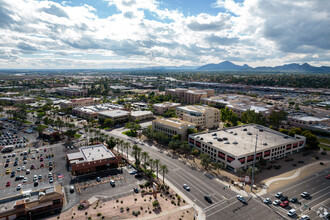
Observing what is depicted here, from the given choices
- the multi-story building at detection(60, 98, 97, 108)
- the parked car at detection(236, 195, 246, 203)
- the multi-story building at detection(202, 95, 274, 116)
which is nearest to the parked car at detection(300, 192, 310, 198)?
the parked car at detection(236, 195, 246, 203)

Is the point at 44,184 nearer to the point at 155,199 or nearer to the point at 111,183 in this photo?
the point at 111,183

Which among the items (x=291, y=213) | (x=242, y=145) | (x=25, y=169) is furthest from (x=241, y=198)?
(x=25, y=169)

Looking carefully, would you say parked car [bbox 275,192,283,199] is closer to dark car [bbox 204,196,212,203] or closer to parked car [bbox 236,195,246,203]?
parked car [bbox 236,195,246,203]

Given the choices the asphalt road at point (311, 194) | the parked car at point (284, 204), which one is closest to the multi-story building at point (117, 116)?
the asphalt road at point (311, 194)

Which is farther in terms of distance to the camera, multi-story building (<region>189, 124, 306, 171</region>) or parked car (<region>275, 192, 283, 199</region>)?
multi-story building (<region>189, 124, 306, 171</region>)

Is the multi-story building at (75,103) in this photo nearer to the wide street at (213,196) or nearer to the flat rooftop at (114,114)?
the flat rooftop at (114,114)

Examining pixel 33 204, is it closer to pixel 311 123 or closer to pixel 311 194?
pixel 311 194
